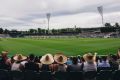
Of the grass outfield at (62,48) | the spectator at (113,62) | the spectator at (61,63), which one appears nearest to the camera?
the spectator at (61,63)

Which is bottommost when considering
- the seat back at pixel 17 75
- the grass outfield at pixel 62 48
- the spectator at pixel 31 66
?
the grass outfield at pixel 62 48

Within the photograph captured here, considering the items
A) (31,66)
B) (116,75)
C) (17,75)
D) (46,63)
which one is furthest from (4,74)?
(116,75)

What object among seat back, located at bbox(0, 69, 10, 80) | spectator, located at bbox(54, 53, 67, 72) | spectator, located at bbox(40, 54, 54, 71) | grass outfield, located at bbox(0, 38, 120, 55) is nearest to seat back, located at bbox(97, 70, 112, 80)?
spectator, located at bbox(54, 53, 67, 72)

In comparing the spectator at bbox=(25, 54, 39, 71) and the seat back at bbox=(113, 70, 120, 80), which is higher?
the spectator at bbox=(25, 54, 39, 71)

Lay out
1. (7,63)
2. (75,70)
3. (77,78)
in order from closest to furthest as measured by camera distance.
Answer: (77,78) → (75,70) → (7,63)

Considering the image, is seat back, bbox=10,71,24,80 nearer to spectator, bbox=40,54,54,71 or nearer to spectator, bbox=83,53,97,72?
spectator, bbox=40,54,54,71

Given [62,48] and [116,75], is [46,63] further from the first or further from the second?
[62,48]

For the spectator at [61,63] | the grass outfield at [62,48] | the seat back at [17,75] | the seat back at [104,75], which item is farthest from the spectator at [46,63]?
the grass outfield at [62,48]

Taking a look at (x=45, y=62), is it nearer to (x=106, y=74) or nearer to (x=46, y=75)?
(x=46, y=75)

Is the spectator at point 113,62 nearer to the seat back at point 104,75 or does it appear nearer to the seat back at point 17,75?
the seat back at point 104,75

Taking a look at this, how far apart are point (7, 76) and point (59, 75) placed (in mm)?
1996

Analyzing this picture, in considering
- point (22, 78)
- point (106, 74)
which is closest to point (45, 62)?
point (22, 78)

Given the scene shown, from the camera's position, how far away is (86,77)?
48.4 ft

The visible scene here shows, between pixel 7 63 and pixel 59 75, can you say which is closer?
pixel 59 75
